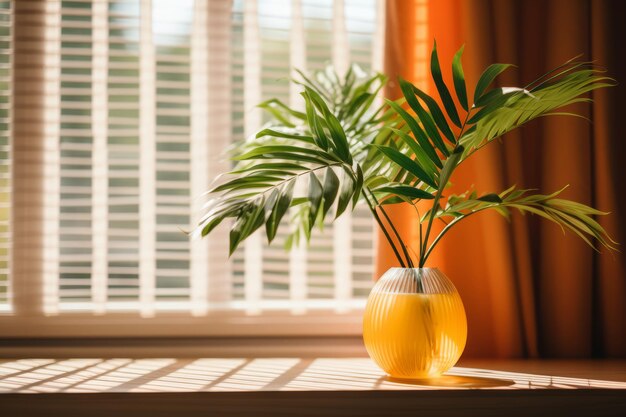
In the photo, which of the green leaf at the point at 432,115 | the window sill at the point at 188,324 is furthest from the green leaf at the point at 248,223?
the window sill at the point at 188,324

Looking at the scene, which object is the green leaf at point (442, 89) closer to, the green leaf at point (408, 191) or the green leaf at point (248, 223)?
the green leaf at point (408, 191)

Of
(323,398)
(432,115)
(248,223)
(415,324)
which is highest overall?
(432,115)

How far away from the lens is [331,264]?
1741 millimetres

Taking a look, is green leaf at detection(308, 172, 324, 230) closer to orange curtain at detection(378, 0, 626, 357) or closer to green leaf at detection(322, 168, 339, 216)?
green leaf at detection(322, 168, 339, 216)

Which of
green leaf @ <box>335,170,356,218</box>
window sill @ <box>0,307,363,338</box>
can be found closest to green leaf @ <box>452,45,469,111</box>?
green leaf @ <box>335,170,356,218</box>

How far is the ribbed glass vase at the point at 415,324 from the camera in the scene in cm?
124

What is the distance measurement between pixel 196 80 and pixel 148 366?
84 centimetres

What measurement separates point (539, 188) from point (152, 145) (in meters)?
1.13

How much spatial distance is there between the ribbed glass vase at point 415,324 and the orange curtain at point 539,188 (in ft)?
0.81

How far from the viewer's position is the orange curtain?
1.52m

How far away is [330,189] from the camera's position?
44.6 inches

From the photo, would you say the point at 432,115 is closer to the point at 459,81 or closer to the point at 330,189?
the point at 459,81

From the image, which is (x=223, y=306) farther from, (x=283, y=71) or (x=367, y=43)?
(x=367, y=43)

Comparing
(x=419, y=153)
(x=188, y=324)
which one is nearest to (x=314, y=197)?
(x=419, y=153)
